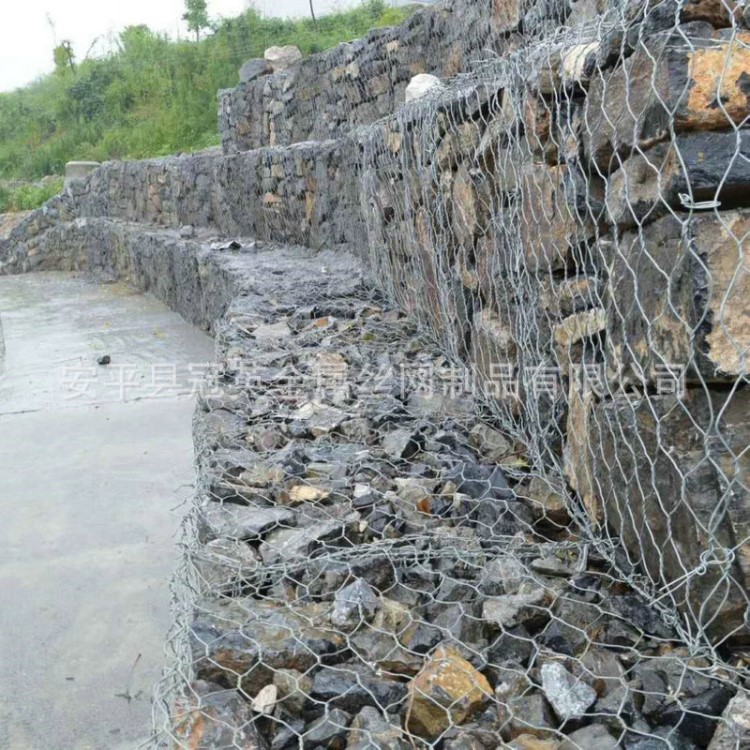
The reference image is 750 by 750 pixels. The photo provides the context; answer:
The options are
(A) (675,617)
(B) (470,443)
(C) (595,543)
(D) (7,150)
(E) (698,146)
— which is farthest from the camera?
(D) (7,150)

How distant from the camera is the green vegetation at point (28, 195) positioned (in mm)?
18203

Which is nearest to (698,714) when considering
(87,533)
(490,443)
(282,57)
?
(490,443)

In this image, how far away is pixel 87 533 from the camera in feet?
12.0

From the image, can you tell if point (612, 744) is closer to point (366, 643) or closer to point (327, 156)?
point (366, 643)

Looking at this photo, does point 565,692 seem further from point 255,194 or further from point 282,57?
point 282,57

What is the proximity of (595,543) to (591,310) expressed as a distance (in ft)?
1.66

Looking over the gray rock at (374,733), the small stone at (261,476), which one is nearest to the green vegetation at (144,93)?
the small stone at (261,476)

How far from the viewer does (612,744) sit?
4.19 feet

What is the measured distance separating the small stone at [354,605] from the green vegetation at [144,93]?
14355 mm

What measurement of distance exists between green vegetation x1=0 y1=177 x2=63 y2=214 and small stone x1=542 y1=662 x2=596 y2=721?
18.3 metres

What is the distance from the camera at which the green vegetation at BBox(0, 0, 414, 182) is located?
1773 cm

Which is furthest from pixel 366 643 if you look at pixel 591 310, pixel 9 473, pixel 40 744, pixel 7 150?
pixel 7 150

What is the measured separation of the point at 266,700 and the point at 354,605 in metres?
0.29

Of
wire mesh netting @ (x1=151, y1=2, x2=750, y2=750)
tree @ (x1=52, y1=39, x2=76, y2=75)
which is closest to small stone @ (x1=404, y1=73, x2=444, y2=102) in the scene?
wire mesh netting @ (x1=151, y1=2, x2=750, y2=750)
